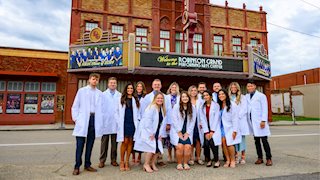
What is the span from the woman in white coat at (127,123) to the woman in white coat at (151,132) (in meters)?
0.20

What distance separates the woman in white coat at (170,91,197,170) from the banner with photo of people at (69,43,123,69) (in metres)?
11.1

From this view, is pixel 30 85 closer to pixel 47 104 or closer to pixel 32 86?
pixel 32 86

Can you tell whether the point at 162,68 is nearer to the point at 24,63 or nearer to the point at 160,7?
the point at 160,7

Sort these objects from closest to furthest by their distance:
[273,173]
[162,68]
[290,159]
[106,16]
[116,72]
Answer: [273,173]
[290,159]
[162,68]
[116,72]
[106,16]

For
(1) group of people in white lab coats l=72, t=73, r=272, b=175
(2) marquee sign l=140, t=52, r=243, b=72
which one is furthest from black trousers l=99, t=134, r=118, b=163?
(2) marquee sign l=140, t=52, r=243, b=72

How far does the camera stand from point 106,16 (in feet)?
61.6

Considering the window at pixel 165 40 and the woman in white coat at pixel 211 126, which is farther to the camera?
the window at pixel 165 40

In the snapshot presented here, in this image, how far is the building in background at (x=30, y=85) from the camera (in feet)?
55.5

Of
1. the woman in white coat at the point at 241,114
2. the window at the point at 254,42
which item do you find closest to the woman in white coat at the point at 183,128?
the woman in white coat at the point at 241,114

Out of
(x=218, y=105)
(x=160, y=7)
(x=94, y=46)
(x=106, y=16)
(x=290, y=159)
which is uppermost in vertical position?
(x=160, y=7)

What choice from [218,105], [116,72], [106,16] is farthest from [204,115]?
[106,16]

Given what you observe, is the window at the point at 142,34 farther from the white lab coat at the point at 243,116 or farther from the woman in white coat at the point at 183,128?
the woman in white coat at the point at 183,128

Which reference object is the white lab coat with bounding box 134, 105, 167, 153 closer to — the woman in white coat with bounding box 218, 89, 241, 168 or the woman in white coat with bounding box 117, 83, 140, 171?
the woman in white coat with bounding box 117, 83, 140, 171

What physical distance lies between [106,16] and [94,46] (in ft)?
11.9
